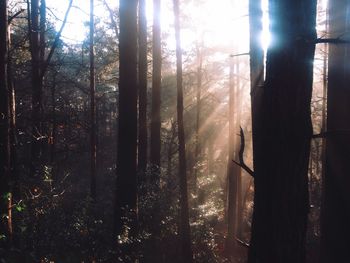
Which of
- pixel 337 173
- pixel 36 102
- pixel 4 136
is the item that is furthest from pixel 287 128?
pixel 36 102

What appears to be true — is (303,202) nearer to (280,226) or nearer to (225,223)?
(280,226)

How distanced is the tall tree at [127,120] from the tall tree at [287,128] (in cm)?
822

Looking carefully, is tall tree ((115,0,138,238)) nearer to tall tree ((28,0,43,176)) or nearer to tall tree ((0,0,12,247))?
tall tree ((0,0,12,247))

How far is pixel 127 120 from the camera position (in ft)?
36.5

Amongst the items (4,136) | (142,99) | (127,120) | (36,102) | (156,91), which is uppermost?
(156,91)

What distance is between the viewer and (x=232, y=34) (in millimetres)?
21469

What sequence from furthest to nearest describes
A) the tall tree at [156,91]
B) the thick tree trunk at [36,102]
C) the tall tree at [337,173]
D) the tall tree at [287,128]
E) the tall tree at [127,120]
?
the tall tree at [156,91], the thick tree trunk at [36,102], the tall tree at [127,120], the tall tree at [337,173], the tall tree at [287,128]

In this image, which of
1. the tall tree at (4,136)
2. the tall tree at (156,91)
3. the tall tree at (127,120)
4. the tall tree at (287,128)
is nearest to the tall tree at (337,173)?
the tall tree at (287,128)

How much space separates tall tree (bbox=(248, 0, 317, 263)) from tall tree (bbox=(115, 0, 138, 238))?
8.22 m

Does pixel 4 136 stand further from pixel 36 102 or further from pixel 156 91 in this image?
pixel 156 91

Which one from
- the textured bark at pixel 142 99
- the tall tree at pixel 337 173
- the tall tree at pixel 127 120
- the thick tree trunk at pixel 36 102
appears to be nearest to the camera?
the tall tree at pixel 337 173

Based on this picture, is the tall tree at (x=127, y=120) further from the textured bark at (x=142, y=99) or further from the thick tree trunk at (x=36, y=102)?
the textured bark at (x=142, y=99)

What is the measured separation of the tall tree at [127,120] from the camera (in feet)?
36.4

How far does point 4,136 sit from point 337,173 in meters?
6.14
